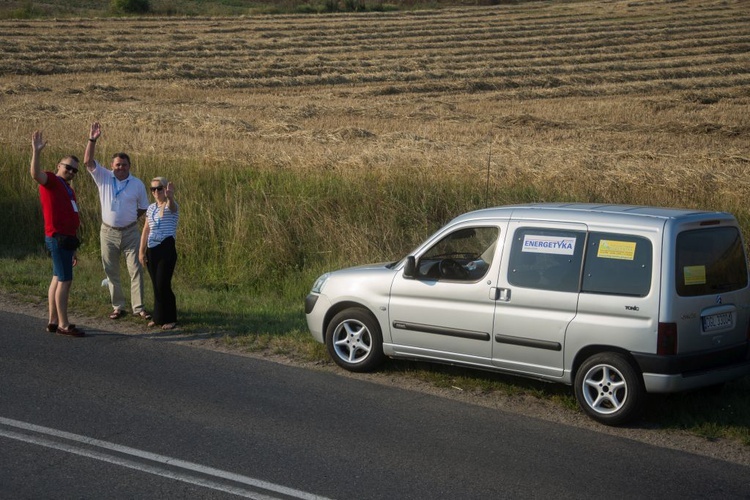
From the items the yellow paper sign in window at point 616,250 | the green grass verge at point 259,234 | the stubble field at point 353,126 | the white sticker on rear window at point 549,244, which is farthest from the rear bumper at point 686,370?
the green grass verge at point 259,234

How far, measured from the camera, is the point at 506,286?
7.62 metres

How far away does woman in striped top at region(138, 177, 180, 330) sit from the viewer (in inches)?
392

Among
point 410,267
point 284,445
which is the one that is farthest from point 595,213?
point 284,445

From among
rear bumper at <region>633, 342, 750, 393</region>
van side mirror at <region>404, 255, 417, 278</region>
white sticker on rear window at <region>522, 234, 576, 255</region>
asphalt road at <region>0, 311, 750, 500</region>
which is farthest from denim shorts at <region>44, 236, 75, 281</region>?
rear bumper at <region>633, 342, 750, 393</region>

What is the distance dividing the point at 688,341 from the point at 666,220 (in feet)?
2.89

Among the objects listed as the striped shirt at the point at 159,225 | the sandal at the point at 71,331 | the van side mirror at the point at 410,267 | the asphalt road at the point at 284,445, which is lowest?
the asphalt road at the point at 284,445

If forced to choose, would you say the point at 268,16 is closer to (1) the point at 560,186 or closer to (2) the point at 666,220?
(1) the point at 560,186

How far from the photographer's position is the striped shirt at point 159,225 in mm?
9977

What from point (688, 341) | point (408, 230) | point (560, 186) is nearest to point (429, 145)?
point (560, 186)

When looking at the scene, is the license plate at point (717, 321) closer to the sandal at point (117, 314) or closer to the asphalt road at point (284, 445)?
the asphalt road at point (284, 445)

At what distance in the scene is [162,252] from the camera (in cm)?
998

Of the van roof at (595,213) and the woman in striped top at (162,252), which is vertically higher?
the van roof at (595,213)

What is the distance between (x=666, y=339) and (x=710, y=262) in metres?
0.76

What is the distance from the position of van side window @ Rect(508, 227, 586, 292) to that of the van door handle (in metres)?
0.08
